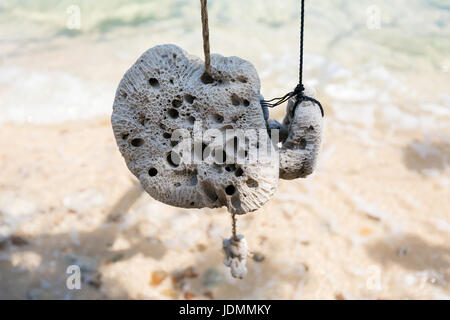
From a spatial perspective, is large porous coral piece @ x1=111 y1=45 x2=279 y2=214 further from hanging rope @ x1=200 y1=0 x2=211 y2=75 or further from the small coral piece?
the small coral piece

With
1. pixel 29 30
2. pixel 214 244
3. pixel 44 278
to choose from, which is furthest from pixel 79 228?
pixel 29 30

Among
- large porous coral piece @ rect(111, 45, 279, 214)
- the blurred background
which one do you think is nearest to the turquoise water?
the blurred background

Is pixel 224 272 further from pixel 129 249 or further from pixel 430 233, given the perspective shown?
pixel 430 233

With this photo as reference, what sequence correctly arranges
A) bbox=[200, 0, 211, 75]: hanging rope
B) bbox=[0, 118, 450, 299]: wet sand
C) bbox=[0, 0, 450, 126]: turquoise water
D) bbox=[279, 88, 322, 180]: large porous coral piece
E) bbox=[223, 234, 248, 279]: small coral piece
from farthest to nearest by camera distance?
bbox=[0, 0, 450, 126]: turquoise water
bbox=[0, 118, 450, 299]: wet sand
bbox=[223, 234, 248, 279]: small coral piece
bbox=[279, 88, 322, 180]: large porous coral piece
bbox=[200, 0, 211, 75]: hanging rope

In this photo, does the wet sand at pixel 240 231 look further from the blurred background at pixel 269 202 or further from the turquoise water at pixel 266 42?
the turquoise water at pixel 266 42

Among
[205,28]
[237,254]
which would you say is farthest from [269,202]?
[205,28]
